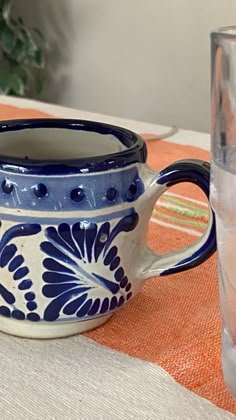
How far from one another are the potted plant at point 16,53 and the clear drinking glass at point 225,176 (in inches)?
55.3

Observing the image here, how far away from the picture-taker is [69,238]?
34 cm

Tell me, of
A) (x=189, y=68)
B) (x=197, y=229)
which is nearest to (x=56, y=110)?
(x=197, y=229)

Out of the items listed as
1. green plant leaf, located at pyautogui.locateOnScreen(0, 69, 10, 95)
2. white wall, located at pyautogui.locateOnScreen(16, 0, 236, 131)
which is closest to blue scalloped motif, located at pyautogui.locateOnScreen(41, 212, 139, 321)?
white wall, located at pyautogui.locateOnScreen(16, 0, 236, 131)

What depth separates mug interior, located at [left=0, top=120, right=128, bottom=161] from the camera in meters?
0.40

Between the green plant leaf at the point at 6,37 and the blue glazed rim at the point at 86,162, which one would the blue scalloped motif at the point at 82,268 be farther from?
the green plant leaf at the point at 6,37

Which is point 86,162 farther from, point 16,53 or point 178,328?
point 16,53

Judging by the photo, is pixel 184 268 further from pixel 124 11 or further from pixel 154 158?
pixel 124 11

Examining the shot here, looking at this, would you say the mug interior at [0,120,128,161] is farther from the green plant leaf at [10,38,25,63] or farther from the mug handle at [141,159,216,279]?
the green plant leaf at [10,38,25,63]

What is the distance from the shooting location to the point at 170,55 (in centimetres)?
162

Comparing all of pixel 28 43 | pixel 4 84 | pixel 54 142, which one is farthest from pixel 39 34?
pixel 54 142

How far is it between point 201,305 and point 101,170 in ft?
0.37

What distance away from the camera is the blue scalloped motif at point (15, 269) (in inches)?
13.1

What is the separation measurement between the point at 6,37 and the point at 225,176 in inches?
57.6

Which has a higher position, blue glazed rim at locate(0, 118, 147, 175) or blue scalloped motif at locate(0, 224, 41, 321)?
blue glazed rim at locate(0, 118, 147, 175)
